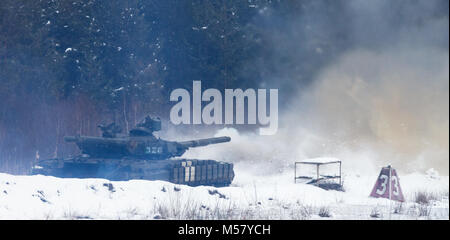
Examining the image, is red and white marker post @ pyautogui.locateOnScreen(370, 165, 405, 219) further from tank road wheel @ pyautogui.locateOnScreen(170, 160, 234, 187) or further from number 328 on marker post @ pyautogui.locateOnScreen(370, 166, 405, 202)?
tank road wheel @ pyautogui.locateOnScreen(170, 160, 234, 187)

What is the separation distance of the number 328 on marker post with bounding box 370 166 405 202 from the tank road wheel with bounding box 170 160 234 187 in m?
5.81

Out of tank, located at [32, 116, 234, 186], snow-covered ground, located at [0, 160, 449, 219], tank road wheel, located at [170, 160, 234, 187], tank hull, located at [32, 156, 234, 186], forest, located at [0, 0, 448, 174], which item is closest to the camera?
snow-covered ground, located at [0, 160, 449, 219]

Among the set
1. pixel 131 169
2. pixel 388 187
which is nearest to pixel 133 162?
pixel 131 169

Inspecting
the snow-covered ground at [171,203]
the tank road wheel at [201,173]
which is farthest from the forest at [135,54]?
the snow-covered ground at [171,203]

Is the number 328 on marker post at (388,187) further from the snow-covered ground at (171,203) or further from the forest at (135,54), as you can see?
the forest at (135,54)

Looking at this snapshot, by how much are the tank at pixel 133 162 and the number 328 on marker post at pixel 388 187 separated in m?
5.94

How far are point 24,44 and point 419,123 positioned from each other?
63.9 feet

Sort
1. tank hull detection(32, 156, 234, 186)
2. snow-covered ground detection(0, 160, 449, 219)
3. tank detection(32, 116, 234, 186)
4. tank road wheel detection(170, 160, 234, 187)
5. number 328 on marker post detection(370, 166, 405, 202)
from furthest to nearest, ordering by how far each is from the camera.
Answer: tank road wheel detection(170, 160, 234, 187) → tank detection(32, 116, 234, 186) → tank hull detection(32, 156, 234, 186) → number 328 on marker post detection(370, 166, 405, 202) → snow-covered ground detection(0, 160, 449, 219)

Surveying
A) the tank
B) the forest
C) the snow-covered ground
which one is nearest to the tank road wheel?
the tank

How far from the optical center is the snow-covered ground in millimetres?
15312

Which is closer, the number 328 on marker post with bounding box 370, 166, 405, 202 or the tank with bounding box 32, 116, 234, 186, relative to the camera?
the number 328 on marker post with bounding box 370, 166, 405, 202

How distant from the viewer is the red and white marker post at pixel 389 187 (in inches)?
832

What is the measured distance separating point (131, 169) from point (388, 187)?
7.92 m
